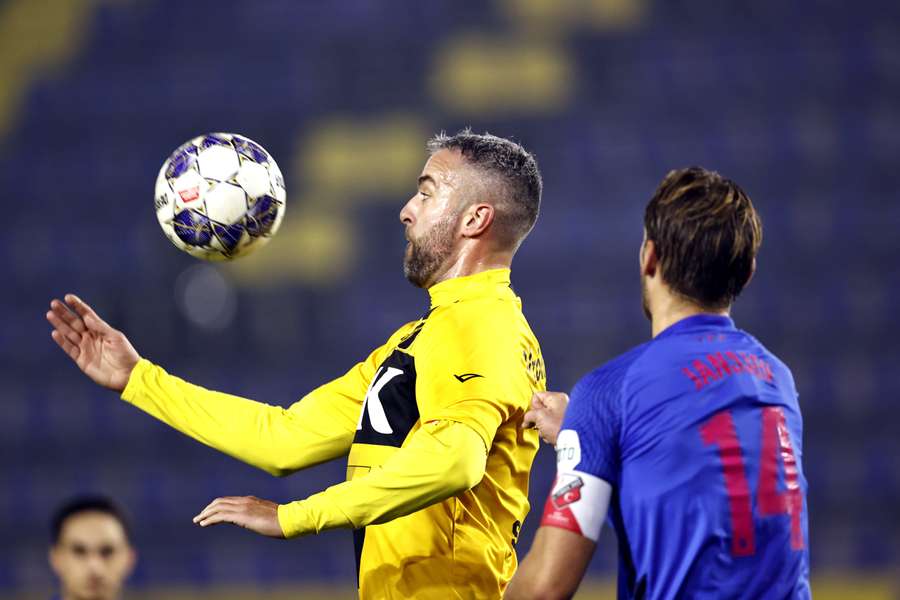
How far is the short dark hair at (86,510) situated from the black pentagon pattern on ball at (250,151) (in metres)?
2.48

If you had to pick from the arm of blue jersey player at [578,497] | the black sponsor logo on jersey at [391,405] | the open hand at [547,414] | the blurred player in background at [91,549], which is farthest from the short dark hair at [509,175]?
the blurred player in background at [91,549]

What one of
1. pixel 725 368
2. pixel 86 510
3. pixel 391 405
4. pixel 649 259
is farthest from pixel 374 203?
pixel 725 368

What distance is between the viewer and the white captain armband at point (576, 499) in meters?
2.75

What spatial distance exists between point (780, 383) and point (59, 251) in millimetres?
10902

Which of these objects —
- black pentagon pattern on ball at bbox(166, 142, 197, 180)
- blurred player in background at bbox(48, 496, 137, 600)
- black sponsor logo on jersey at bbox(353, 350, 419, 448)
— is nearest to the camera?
black sponsor logo on jersey at bbox(353, 350, 419, 448)

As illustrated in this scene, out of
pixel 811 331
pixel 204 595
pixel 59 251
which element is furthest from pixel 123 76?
pixel 811 331

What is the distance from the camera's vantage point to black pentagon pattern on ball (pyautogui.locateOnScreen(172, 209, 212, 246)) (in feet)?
13.0

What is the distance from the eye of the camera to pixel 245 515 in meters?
3.19

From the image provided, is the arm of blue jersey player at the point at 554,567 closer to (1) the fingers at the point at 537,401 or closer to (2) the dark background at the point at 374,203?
(1) the fingers at the point at 537,401

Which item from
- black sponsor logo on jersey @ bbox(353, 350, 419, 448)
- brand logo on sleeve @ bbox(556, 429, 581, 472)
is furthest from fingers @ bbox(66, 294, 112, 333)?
brand logo on sleeve @ bbox(556, 429, 581, 472)

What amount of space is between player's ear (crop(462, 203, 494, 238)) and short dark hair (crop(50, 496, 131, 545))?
2885 mm

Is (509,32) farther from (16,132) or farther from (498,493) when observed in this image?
(498,493)

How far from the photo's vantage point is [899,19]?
43.3 ft

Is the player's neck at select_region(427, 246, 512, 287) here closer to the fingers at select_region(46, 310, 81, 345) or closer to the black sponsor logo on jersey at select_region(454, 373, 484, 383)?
the black sponsor logo on jersey at select_region(454, 373, 484, 383)
